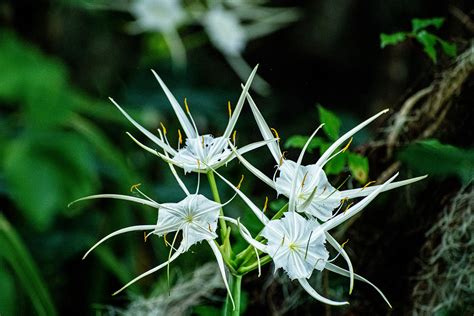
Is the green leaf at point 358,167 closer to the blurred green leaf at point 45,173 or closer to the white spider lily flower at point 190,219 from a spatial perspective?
the white spider lily flower at point 190,219

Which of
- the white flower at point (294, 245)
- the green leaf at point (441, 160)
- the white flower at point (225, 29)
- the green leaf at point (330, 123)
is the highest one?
the white flower at point (294, 245)

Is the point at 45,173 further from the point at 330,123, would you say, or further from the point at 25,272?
the point at 330,123

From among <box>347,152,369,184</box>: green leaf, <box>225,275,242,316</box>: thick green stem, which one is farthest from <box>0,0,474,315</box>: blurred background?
<box>225,275,242,316</box>: thick green stem

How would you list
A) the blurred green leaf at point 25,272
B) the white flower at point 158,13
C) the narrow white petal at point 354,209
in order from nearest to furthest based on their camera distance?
the narrow white petal at point 354,209 → the blurred green leaf at point 25,272 → the white flower at point 158,13

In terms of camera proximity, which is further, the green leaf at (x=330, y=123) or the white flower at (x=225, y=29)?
the white flower at (x=225, y=29)

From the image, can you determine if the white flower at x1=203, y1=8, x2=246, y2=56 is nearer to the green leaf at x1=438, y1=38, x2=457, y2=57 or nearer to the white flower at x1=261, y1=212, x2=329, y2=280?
the green leaf at x1=438, y1=38, x2=457, y2=57

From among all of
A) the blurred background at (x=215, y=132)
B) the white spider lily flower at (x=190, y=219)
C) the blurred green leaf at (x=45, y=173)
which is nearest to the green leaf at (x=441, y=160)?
the blurred background at (x=215, y=132)

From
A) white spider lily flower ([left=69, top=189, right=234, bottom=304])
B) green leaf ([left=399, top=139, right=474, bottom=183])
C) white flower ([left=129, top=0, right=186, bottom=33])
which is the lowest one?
white flower ([left=129, top=0, right=186, bottom=33])

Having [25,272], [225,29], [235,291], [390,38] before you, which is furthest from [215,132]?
[235,291]
